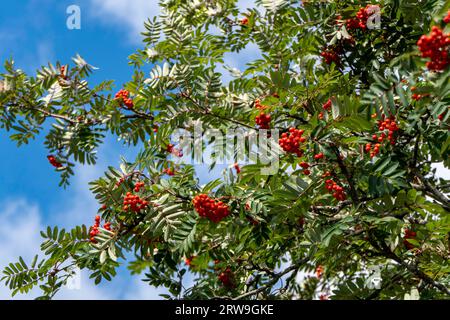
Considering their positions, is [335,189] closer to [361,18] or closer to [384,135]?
[384,135]

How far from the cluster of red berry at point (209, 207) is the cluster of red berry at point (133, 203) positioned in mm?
497

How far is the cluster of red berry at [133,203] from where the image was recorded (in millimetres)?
4324

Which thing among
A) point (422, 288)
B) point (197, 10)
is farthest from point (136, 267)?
point (197, 10)

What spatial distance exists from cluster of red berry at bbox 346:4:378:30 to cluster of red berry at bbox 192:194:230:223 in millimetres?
2374

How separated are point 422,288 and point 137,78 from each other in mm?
3278

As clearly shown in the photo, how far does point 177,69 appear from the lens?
183 inches

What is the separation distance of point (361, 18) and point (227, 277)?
2.84 m

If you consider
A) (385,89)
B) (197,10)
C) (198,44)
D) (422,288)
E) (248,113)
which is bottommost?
(422,288)

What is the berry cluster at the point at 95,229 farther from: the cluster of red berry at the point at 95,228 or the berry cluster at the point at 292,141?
the berry cluster at the point at 292,141

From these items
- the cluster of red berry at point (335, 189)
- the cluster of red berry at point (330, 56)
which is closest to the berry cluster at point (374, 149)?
the cluster of red berry at point (335, 189)

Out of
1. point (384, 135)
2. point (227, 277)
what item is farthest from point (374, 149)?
point (227, 277)

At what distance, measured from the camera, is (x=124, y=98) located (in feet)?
18.5

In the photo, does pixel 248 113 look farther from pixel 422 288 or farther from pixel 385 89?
pixel 422 288
